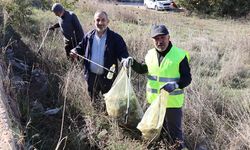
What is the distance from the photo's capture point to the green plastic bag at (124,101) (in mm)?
4773

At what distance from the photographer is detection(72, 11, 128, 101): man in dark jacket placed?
509 centimetres

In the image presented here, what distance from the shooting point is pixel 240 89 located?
787cm

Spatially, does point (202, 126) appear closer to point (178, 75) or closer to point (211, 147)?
point (211, 147)

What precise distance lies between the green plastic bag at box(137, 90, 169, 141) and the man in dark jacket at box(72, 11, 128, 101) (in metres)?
0.96

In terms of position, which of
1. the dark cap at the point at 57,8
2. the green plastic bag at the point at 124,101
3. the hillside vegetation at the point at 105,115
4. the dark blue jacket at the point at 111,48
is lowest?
the hillside vegetation at the point at 105,115

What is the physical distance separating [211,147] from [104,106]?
56.0 inches

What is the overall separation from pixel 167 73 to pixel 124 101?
74 cm

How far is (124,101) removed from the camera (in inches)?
188

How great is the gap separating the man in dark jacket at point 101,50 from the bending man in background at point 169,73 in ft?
2.02

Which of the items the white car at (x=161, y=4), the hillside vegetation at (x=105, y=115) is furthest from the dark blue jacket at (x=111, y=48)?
the white car at (x=161, y=4)

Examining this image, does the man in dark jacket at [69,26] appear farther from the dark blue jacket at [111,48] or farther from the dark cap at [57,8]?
the dark blue jacket at [111,48]

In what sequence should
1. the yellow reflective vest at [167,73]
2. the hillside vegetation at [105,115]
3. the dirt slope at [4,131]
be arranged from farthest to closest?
the hillside vegetation at [105,115], the yellow reflective vest at [167,73], the dirt slope at [4,131]

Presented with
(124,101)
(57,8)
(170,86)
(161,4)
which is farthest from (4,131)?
(161,4)

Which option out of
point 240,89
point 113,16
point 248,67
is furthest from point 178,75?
point 113,16
